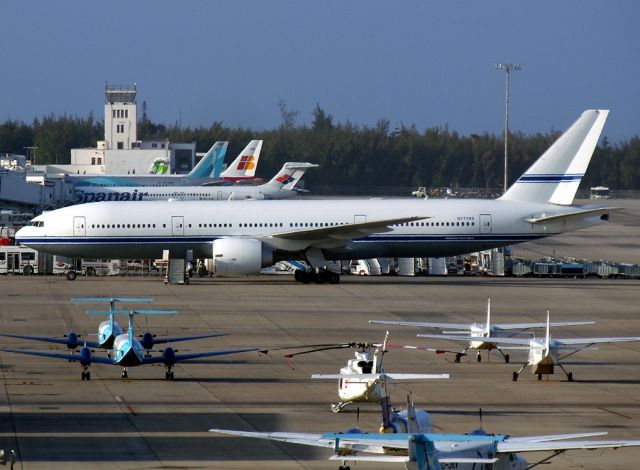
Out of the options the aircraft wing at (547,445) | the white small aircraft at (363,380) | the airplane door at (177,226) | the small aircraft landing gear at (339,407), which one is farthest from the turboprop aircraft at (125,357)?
the airplane door at (177,226)

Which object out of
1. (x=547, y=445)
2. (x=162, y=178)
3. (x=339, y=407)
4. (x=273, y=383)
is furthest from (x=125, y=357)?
(x=162, y=178)

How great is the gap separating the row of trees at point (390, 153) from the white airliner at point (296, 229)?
12178 cm

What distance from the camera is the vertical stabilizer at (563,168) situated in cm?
5753

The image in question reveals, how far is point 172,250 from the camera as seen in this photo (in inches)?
2169

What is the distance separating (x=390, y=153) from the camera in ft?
618

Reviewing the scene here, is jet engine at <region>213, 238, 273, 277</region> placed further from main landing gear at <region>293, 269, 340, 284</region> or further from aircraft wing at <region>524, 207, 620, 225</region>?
aircraft wing at <region>524, 207, 620, 225</region>

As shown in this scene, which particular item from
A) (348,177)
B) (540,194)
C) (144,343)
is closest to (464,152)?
(348,177)

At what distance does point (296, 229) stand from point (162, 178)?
56641mm

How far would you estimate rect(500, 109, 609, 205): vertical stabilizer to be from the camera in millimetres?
57531

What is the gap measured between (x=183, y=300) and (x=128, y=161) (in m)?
95.6

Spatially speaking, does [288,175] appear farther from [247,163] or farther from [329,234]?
[329,234]

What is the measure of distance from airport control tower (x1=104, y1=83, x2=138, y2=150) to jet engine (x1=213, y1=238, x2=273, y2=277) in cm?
10814

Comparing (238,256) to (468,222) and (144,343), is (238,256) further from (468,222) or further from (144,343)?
(144,343)

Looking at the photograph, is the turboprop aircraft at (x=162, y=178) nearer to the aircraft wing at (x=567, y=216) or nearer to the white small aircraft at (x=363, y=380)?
the aircraft wing at (x=567, y=216)
